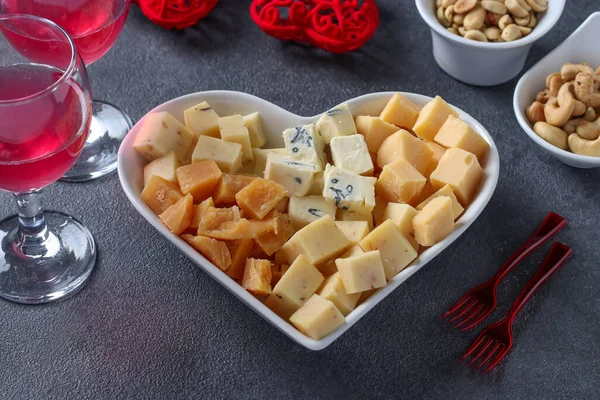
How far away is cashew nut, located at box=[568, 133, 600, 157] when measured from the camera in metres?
1.44

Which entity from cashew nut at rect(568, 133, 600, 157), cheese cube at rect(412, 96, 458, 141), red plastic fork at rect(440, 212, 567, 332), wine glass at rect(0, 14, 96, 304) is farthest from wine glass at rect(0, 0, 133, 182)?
cashew nut at rect(568, 133, 600, 157)

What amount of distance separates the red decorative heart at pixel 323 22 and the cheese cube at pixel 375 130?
33cm

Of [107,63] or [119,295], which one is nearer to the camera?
[119,295]

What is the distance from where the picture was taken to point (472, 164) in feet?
4.24

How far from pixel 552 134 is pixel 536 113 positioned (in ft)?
0.21

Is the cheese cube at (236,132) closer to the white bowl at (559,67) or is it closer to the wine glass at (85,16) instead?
the wine glass at (85,16)

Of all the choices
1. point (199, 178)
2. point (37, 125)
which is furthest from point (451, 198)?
point (37, 125)

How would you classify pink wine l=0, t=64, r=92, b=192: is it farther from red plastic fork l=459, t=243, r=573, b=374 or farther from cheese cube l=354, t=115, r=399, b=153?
red plastic fork l=459, t=243, r=573, b=374

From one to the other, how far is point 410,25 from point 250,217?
741 millimetres

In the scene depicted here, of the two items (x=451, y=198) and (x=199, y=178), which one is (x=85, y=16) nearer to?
(x=199, y=178)

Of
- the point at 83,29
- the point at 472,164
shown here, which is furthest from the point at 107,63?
the point at 472,164

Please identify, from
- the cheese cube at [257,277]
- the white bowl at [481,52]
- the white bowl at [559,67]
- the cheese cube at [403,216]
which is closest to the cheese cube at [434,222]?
the cheese cube at [403,216]

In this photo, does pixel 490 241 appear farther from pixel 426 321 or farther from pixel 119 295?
pixel 119 295

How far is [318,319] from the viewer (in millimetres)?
1102
